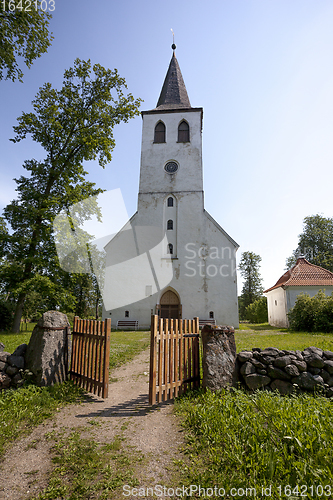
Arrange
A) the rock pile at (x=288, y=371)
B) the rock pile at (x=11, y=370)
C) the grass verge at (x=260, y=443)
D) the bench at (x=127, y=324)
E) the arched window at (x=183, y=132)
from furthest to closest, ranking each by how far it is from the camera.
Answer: the arched window at (x=183, y=132) → the bench at (x=127, y=324) → the rock pile at (x=11, y=370) → the rock pile at (x=288, y=371) → the grass verge at (x=260, y=443)

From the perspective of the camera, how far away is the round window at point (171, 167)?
2396cm

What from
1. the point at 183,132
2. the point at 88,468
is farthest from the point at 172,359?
the point at 183,132

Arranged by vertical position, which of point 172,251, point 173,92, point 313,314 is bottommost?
point 313,314

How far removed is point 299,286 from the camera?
70.2 ft

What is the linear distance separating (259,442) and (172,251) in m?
19.3

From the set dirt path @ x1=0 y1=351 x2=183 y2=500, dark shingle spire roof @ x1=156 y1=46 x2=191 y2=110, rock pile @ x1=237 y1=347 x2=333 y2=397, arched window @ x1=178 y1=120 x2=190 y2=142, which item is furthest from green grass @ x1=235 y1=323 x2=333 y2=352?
dark shingle spire roof @ x1=156 y1=46 x2=191 y2=110

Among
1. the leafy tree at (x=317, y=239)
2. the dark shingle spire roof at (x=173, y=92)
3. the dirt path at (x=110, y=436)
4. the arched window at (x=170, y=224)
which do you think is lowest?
the dirt path at (x=110, y=436)

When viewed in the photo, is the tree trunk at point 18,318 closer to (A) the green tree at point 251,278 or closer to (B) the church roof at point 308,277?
(B) the church roof at point 308,277

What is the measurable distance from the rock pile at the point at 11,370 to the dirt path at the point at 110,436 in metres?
1.30

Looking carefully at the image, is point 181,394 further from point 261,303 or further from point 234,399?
point 261,303

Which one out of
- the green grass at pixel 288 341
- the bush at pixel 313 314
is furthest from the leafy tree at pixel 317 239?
the green grass at pixel 288 341

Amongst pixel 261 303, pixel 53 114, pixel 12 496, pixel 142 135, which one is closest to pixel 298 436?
pixel 12 496

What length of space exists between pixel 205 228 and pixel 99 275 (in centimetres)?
1323

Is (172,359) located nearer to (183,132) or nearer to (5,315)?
(5,315)
